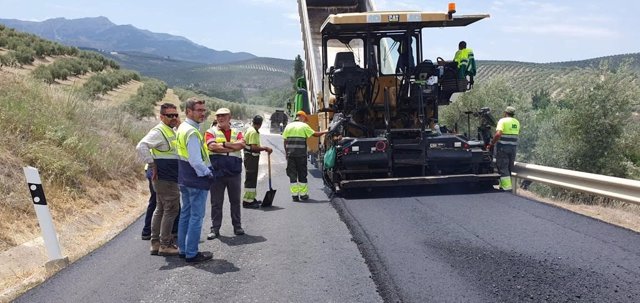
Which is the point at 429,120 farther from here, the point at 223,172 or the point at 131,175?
the point at 131,175

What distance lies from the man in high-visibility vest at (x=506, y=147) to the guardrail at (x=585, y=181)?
272mm

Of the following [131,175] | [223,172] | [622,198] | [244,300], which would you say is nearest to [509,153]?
[622,198]

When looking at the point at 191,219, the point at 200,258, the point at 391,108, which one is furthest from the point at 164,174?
the point at 391,108

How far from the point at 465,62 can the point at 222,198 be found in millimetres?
5155

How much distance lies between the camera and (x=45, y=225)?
229 inches

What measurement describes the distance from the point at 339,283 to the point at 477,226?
101 inches

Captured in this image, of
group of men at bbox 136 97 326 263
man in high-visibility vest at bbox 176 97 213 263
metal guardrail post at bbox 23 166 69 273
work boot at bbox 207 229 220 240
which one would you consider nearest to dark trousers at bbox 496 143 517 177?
group of men at bbox 136 97 326 263

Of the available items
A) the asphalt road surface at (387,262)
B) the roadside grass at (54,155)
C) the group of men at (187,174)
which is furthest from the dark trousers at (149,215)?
the roadside grass at (54,155)

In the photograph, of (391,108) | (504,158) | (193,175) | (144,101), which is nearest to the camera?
(193,175)

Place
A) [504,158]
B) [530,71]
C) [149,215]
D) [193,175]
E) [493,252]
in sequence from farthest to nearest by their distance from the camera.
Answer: [530,71]
[504,158]
[149,215]
[193,175]
[493,252]

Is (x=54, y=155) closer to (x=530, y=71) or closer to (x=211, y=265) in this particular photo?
(x=211, y=265)

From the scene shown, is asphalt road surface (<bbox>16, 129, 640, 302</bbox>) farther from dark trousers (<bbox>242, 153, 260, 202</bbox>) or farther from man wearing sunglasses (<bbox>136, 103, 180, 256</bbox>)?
dark trousers (<bbox>242, 153, 260, 202</bbox>)

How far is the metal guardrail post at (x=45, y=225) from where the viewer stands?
18.7 feet

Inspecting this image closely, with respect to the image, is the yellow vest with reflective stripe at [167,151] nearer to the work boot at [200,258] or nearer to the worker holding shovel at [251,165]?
the work boot at [200,258]
